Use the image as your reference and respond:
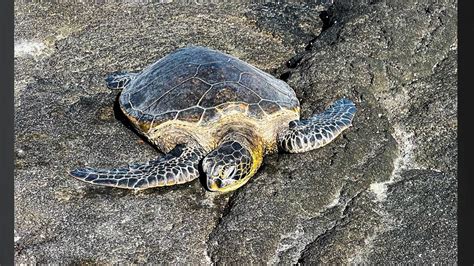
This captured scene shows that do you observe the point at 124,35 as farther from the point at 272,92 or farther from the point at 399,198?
the point at 399,198

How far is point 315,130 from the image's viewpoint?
281cm

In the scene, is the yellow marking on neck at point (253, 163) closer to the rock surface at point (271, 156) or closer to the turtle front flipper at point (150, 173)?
the rock surface at point (271, 156)

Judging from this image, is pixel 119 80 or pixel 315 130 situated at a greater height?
pixel 315 130

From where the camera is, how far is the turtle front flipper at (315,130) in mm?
2768

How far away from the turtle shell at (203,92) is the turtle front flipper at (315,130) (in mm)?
146

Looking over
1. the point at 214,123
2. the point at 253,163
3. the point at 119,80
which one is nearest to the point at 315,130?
the point at 253,163

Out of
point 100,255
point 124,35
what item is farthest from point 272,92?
point 124,35

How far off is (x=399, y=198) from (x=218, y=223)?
0.89 meters

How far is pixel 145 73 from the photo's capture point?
333 cm

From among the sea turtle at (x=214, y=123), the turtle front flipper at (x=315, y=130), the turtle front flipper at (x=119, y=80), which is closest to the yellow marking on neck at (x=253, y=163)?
the sea turtle at (x=214, y=123)

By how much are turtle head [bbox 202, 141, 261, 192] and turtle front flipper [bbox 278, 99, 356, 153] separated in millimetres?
282

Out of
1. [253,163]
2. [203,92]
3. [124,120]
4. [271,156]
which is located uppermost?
[203,92]

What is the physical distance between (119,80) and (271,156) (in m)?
1.29

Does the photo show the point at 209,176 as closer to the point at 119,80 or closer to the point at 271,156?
the point at 271,156
